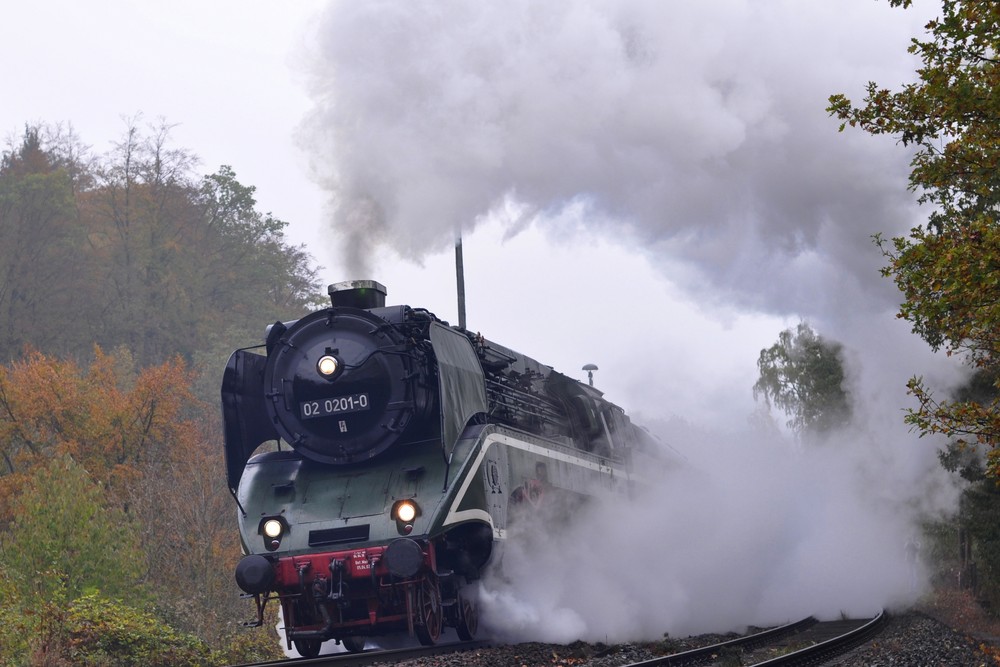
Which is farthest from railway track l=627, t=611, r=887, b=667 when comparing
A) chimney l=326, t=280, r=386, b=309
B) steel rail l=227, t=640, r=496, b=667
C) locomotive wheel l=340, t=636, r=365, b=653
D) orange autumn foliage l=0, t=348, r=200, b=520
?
orange autumn foliage l=0, t=348, r=200, b=520

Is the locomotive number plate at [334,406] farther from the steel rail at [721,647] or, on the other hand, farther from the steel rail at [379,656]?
the steel rail at [721,647]

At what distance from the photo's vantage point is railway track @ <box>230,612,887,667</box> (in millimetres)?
11367

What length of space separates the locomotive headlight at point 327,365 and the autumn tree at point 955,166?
19.2 ft

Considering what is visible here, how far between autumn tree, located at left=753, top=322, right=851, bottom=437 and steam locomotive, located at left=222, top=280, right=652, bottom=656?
11.0m

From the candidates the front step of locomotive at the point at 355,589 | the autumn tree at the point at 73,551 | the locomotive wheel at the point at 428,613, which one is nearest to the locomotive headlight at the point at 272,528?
the front step of locomotive at the point at 355,589

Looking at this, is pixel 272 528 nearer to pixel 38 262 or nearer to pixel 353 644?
pixel 353 644

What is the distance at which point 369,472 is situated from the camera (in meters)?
13.1

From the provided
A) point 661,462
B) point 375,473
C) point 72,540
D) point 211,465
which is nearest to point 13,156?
point 211,465

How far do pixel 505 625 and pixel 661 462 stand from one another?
7363 millimetres

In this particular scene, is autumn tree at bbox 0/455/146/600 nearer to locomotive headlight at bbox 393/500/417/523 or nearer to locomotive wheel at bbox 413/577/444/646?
locomotive wheel at bbox 413/577/444/646

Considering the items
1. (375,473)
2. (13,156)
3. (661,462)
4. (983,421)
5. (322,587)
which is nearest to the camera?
(983,421)

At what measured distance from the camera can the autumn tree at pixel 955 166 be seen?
9469 millimetres

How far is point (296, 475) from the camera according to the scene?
1341 cm

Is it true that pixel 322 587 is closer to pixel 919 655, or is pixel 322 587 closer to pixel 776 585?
pixel 919 655
